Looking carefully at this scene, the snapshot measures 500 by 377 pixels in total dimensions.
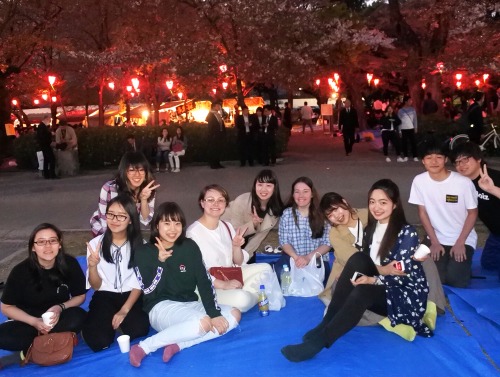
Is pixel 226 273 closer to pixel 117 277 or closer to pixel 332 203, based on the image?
pixel 117 277

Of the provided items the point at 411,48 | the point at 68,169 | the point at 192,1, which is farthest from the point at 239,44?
the point at 68,169

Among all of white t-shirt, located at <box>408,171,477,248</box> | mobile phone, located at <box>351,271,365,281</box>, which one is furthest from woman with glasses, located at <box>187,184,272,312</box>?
white t-shirt, located at <box>408,171,477,248</box>

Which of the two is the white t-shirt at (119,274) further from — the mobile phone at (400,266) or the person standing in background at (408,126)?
the person standing in background at (408,126)

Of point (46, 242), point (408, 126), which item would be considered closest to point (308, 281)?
point (46, 242)

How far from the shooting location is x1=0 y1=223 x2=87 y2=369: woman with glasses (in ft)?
13.4

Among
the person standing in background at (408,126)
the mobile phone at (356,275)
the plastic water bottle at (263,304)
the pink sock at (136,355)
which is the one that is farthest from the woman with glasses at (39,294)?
the person standing in background at (408,126)

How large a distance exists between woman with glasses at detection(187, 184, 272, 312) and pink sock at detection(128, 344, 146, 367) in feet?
3.07

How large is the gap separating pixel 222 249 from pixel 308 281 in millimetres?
870

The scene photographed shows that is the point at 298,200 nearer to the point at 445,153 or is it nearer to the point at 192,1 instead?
the point at 445,153

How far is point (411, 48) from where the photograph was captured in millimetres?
20203

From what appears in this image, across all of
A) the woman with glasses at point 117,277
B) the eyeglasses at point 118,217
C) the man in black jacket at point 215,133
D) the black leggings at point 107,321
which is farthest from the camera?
the man in black jacket at point 215,133

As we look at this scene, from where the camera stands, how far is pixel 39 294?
167 inches

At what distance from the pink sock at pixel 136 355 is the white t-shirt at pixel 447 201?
9.89 feet

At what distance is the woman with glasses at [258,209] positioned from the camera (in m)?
5.60
